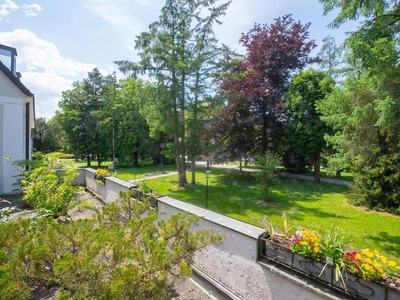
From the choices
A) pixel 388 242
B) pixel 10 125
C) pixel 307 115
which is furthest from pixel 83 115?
pixel 388 242

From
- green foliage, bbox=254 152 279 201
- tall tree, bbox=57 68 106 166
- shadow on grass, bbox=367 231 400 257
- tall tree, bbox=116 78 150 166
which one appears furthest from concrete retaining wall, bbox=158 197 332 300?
tall tree, bbox=57 68 106 166

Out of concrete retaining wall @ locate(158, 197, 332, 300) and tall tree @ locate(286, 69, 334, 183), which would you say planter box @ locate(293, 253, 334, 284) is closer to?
concrete retaining wall @ locate(158, 197, 332, 300)

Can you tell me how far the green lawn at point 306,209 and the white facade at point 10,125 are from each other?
6487mm

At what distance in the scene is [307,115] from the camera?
48.6 feet

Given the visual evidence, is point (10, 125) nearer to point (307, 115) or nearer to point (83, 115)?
point (83, 115)

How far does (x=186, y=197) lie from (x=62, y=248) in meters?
8.70

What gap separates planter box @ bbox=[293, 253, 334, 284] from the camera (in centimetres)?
247

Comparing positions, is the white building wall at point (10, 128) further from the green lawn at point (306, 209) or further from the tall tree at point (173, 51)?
the green lawn at point (306, 209)

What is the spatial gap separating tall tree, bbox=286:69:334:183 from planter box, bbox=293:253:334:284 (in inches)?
516

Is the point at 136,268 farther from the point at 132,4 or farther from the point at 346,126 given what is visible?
the point at 346,126

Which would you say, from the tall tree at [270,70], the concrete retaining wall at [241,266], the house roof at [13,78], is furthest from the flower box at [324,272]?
the tall tree at [270,70]

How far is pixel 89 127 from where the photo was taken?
2370 centimetres

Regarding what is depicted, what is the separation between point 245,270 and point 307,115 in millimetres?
14096

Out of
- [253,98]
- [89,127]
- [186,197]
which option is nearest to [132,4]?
[186,197]
